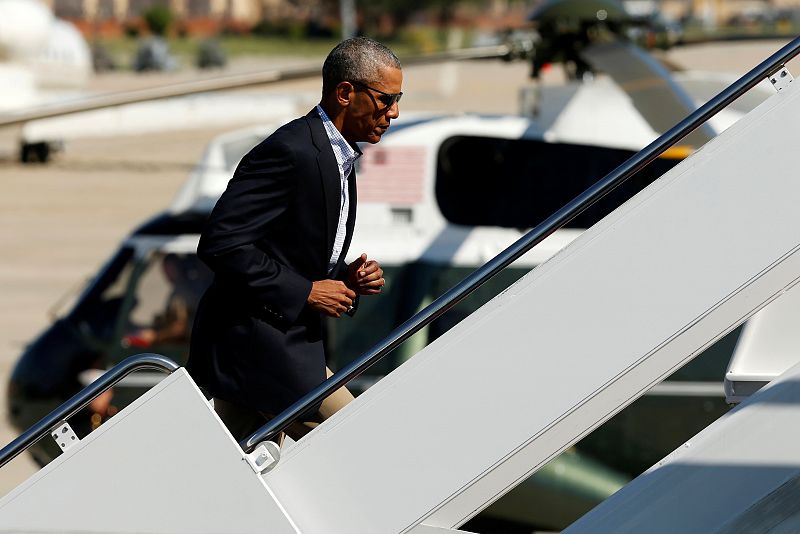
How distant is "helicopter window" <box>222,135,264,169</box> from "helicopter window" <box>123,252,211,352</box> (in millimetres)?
1128

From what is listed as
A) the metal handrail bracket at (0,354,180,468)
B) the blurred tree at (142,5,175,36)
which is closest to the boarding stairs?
the metal handrail bracket at (0,354,180,468)

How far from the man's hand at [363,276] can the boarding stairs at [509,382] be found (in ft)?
1.48

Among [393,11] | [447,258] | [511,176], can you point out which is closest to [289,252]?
[447,258]

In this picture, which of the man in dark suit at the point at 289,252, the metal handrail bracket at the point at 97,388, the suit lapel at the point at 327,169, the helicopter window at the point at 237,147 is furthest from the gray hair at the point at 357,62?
the helicopter window at the point at 237,147

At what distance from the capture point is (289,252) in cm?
391

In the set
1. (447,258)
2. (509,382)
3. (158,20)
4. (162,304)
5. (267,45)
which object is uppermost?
(158,20)

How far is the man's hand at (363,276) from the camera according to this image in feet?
13.2

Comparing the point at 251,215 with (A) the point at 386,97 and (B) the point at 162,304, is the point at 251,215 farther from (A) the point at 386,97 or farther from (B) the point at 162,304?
(B) the point at 162,304

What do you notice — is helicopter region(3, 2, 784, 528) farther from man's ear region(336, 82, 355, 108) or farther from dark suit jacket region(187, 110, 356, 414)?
man's ear region(336, 82, 355, 108)

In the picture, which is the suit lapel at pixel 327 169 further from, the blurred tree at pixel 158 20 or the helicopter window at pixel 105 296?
the blurred tree at pixel 158 20

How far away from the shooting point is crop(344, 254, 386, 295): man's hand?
4020 mm

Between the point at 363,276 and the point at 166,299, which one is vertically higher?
the point at 363,276

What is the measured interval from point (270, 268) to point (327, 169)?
0.33 meters

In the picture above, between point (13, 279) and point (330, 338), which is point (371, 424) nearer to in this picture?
point (330, 338)
